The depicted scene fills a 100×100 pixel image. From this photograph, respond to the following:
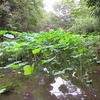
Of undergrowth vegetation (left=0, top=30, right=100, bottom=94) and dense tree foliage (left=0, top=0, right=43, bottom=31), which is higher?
dense tree foliage (left=0, top=0, right=43, bottom=31)

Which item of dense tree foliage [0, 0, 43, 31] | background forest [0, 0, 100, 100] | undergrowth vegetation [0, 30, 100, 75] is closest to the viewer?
background forest [0, 0, 100, 100]

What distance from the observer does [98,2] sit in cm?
512

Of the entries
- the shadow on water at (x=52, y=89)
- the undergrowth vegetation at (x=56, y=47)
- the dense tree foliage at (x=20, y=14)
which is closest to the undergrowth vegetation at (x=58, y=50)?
the undergrowth vegetation at (x=56, y=47)

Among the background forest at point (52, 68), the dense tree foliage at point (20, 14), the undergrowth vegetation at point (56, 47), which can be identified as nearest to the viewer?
the background forest at point (52, 68)

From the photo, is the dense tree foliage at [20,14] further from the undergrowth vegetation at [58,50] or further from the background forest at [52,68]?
the undergrowth vegetation at [58,50]

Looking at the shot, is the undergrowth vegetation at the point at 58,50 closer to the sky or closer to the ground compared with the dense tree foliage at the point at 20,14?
closer to the ground

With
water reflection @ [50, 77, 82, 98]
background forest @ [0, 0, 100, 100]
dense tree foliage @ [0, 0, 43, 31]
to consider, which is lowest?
water reflection @ [50, 77, 82, 98]

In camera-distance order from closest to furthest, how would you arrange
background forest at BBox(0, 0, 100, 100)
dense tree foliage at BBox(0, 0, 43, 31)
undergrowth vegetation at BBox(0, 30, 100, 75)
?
1. background forest at BBox(0, 0, 100, 100)
2. undergrowth vegetation at BBox(0, 30, 100, 75)
3. dense tree foliage at BBox(0, 0, 43, 31)

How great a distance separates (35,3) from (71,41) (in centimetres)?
940

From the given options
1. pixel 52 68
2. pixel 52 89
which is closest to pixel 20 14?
pixel 52 68

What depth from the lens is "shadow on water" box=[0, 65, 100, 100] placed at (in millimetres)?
2217

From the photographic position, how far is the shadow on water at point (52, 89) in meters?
2.22

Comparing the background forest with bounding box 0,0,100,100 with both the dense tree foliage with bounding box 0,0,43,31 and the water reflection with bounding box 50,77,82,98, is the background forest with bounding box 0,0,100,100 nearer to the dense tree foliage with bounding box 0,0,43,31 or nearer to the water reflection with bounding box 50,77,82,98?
the water reflection with bounding box 50,77,82,98

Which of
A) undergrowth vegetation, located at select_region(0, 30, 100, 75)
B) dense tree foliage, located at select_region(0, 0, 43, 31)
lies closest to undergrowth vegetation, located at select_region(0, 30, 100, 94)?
undergrowth vegetation, located at select_region(0, 30, 100, 75)
